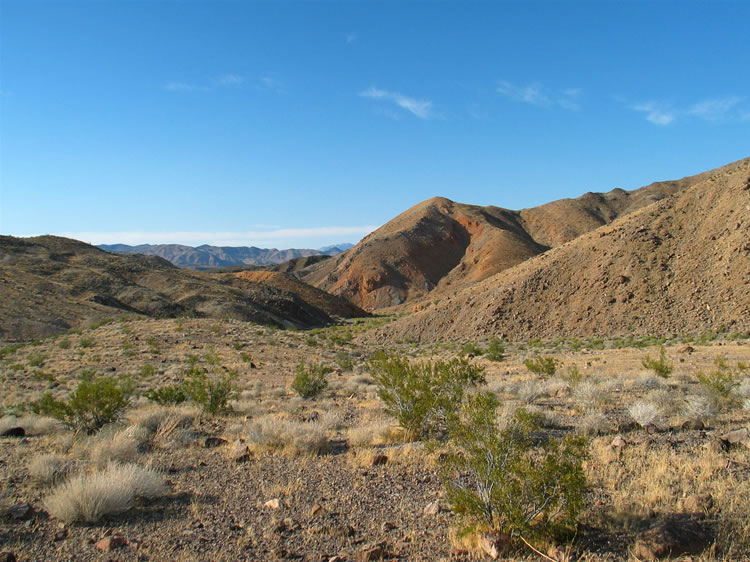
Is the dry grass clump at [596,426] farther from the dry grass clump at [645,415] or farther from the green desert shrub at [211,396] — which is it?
the green desert shrub at [211,396]

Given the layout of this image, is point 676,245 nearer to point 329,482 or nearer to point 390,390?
point 390,390

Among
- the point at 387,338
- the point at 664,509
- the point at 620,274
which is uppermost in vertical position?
the point at 620,274

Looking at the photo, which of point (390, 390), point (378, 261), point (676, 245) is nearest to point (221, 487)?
point (390, 390)

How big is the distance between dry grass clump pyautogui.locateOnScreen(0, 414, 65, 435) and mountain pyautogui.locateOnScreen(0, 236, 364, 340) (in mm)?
26920

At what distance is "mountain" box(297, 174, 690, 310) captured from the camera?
285 feet

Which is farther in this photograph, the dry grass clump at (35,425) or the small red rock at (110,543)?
the dry grass clump at (35,425)

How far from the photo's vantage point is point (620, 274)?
3491cm

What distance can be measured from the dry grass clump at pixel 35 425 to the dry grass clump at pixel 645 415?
35.0 feet

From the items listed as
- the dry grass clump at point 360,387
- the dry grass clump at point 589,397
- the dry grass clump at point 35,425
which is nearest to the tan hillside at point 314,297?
the dry grass clump at point 360,387

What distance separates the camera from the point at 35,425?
10.2m

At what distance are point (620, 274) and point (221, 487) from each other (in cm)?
3411

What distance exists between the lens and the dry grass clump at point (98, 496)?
538 centimetres

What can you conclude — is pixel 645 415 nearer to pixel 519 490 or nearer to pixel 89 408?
pixel 519 490

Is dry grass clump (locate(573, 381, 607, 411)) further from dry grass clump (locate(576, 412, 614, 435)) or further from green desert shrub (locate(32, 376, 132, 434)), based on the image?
green desert shrub (locate(32, 376, 132, 434))
